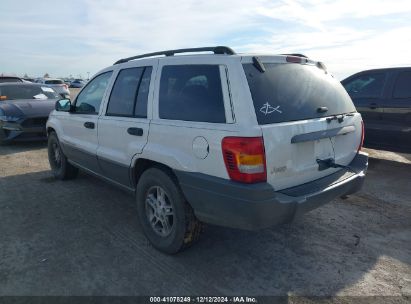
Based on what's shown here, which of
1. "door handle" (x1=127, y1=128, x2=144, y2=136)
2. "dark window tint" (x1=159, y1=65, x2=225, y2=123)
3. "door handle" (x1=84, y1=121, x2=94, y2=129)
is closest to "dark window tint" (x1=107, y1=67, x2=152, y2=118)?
"door handle" (x1=127, y1=128, x2=144, y2=136)

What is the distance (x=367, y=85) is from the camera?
6.62 metres

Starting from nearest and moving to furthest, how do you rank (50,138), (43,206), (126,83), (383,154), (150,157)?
(150,157), (126,83), (43,206), (50,138), (383,154)

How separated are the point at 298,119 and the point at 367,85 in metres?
4.50

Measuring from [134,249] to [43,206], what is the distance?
1848 millimetres

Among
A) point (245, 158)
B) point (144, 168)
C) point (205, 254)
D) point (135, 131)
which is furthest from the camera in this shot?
point (144, 168)

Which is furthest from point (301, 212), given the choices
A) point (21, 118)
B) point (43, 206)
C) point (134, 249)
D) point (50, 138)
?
point (21, 118)

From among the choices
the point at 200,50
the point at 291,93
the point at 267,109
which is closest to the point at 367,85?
the point at 291,93

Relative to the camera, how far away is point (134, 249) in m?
3.48

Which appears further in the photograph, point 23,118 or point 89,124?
point 23,118

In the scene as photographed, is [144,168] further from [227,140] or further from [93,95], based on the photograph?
[93,95]

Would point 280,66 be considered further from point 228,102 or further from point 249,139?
point 249,139

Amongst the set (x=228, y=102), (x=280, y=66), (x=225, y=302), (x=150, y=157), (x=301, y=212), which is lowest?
(x=225, y=302)

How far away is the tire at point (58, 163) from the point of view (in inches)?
221

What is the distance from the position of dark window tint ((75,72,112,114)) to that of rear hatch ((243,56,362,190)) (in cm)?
225
